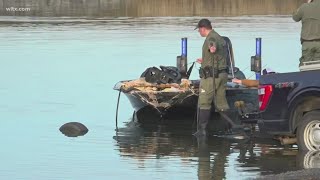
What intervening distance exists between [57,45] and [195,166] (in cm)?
2588

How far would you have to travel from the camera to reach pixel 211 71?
13867 mm

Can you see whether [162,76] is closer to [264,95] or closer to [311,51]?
[311,51]

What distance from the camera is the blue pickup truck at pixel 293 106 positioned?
11617 millimetres

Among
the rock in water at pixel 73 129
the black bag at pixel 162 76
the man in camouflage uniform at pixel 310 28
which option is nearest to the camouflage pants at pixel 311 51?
the man in camouflage uniform at pixel 310 28

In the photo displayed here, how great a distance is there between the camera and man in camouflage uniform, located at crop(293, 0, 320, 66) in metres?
13.1

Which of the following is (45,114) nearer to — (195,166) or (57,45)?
(195,166)

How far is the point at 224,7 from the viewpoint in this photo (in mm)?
82188

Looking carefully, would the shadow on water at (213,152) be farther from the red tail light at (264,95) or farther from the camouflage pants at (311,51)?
the camouflage pants at (311,51)

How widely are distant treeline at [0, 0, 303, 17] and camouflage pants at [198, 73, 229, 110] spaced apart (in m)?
57.7

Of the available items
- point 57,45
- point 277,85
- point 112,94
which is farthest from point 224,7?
point 277,85

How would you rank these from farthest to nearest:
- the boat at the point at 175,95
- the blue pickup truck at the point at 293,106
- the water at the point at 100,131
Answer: the boat at the point at 175,95, the blue pickup truck at the point at 293,106, the water at the point at 100,131

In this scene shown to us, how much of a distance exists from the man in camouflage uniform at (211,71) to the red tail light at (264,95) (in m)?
1.94

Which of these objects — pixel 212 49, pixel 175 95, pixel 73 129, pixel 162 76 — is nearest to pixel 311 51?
pixel 212 49

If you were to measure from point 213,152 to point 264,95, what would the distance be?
4.49 feet
